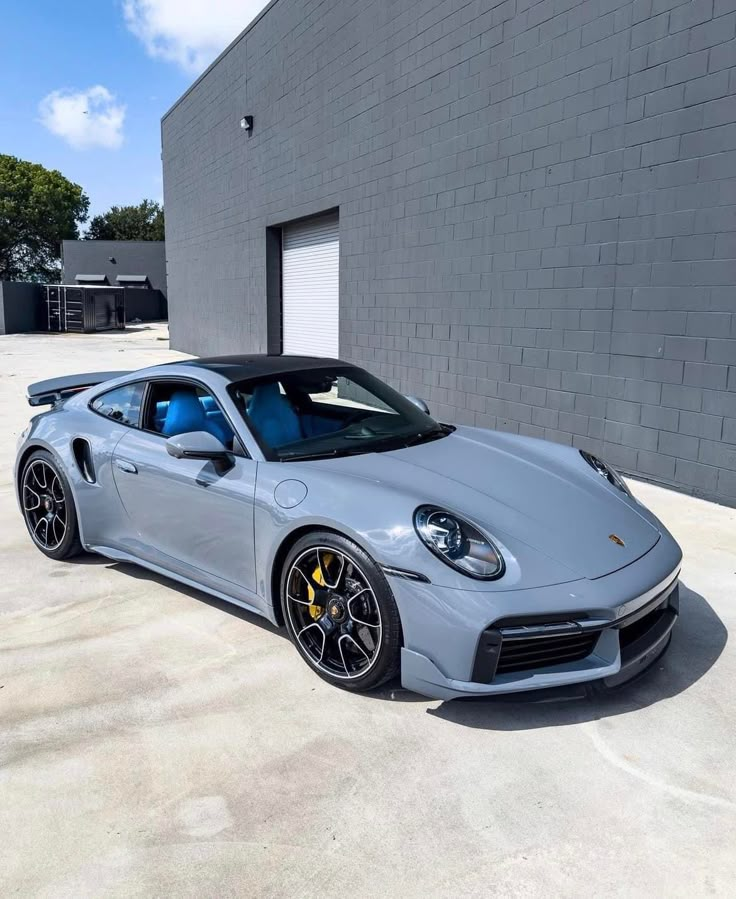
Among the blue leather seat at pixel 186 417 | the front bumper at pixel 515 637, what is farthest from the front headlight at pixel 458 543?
the blue leather seat at pixel 186 417

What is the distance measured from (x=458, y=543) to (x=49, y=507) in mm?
2816

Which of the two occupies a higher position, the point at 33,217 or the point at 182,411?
the point at 33,217

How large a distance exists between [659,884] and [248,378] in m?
2.67

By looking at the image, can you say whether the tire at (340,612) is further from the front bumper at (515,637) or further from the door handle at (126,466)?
the door handle at (126,466)

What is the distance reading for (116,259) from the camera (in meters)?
44.4

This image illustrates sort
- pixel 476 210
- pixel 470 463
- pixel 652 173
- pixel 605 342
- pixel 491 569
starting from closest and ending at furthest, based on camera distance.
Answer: pixel 491 569, pixel 470 463, pixel 652 173, pixel 605 342, pixel 476 210

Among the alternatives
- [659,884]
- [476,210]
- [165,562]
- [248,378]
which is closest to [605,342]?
[476,210]

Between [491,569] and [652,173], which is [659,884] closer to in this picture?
[491,569]

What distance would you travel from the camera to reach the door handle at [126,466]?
3819 millimetres

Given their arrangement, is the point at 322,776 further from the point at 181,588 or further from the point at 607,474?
the point at 607,474

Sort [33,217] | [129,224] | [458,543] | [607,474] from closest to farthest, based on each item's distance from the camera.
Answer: [458,543] → [607,474] → [33,217] → [129,224]

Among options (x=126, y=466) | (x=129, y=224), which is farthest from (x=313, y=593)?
(x=129, y=224)

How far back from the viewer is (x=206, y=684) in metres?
3.05

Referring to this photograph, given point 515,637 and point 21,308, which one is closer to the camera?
point 515,637
